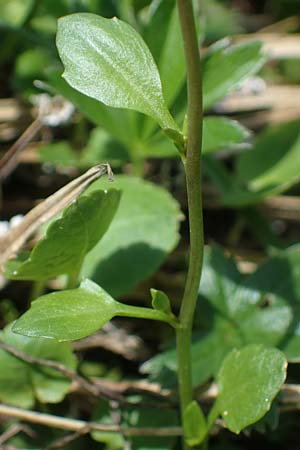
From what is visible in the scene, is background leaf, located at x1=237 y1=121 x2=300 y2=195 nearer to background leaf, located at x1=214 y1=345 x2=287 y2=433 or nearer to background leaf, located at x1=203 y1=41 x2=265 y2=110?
background leaf, located at x1=203 y1=41 x2=265 y2=110

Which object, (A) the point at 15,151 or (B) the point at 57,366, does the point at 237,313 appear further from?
(A) the point at 15,151

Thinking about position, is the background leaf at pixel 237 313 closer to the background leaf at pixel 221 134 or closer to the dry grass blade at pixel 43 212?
the background leaf at pixel 221 134

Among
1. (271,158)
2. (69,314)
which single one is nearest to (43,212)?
(69,314)

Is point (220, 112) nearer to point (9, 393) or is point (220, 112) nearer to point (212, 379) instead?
point (212, 379)

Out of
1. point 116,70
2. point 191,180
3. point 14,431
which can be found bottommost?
point 14,431

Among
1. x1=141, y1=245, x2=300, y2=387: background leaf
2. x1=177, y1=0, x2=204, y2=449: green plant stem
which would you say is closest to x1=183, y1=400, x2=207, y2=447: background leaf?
x1=177, y1=0, x2=204, y2=449: green plant stem
